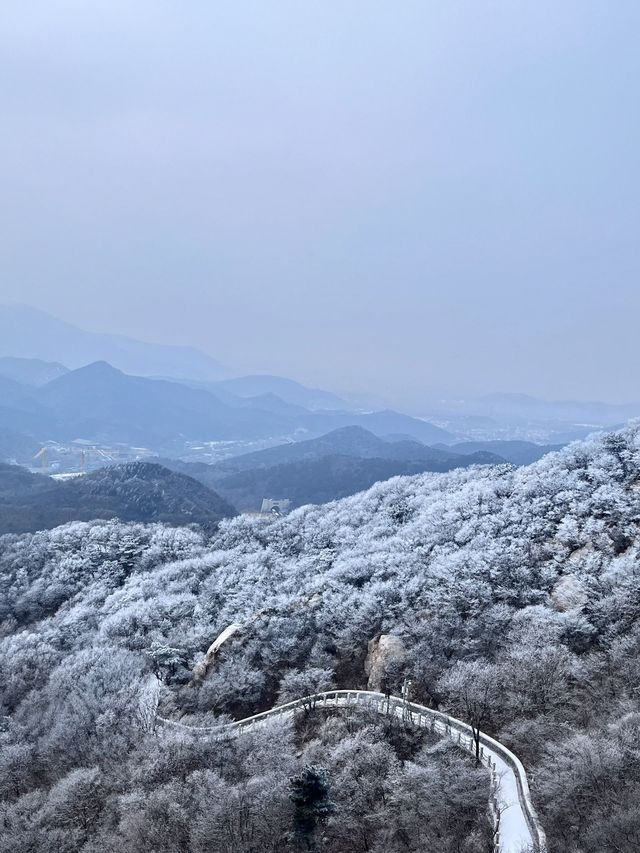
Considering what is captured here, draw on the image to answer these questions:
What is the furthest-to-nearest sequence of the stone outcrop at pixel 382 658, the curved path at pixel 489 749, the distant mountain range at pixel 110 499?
the distant mountain range at pixel 110 499 < the stone outcrop at pixel 382 658 < the curved path at pixel 489 749

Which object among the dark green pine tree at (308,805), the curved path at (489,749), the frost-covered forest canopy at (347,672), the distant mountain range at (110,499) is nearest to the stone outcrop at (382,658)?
the frost-covered forest canopy at (347,672)

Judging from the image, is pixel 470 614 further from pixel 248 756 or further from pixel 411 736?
pixel 248 756

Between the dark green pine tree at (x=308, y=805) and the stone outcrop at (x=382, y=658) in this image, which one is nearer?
the dark green pine tree at (x=308, y=805)

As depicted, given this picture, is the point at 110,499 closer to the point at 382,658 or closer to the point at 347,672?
the point at 347,672

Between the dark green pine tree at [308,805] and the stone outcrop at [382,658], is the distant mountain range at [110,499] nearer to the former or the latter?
the stone outcrop at [382,658]

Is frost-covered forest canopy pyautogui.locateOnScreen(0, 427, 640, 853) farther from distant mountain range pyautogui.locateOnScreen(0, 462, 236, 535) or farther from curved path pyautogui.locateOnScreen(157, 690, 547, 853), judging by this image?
distant mountain range pyautogui.locateOnScreen(0, 462, 236, 535)

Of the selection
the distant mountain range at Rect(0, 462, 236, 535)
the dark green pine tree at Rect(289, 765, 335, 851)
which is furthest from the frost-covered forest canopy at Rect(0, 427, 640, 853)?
the distant mountain range at Rect(0, 462, 236, 535)
